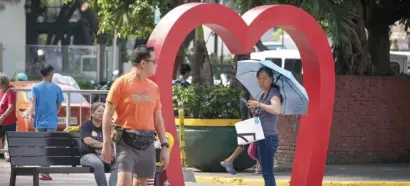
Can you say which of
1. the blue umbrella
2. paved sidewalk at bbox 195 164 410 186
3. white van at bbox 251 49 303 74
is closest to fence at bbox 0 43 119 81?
white van at bbox 251 49 303 74

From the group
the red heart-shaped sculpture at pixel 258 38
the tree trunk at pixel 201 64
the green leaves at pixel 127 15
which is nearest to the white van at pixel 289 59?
the green leaves at pixel 127 15

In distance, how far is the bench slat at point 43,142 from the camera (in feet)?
37.7

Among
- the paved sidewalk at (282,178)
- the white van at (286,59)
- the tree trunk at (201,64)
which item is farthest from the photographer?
the white van at (286,59)

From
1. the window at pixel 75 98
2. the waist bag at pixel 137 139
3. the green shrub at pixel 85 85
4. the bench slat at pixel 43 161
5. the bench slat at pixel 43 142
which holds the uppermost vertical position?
the waist bag at pixel 137 139

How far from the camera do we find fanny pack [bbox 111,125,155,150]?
9.10m

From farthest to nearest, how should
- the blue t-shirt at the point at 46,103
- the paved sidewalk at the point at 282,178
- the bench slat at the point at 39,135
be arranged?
the blue t-shirt at the point at 46,103 → the paved sidewalk at the point at 282,178 → the bench slat at the point at 39,135

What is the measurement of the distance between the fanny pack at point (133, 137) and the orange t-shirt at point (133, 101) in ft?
0.19

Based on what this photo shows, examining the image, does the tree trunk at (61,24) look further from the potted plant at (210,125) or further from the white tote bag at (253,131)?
the white tote bag at (253,131)

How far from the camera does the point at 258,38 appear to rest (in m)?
12.3

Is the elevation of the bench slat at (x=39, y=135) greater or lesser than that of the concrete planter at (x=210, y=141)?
greater

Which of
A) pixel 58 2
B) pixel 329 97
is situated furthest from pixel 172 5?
pixel 58 2

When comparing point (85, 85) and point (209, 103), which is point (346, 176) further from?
point (85, 85)

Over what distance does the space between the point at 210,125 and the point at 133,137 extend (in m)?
6.36

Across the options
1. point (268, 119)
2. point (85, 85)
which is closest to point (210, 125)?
point (268, 119)
